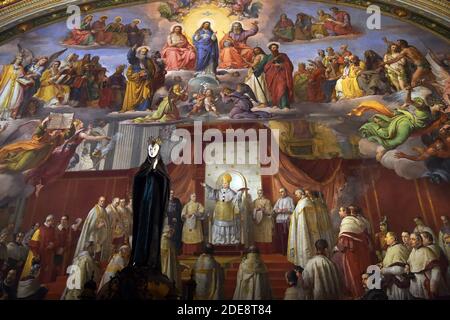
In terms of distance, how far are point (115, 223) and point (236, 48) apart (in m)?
4.63

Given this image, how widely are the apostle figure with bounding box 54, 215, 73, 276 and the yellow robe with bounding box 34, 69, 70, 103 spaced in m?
2.90

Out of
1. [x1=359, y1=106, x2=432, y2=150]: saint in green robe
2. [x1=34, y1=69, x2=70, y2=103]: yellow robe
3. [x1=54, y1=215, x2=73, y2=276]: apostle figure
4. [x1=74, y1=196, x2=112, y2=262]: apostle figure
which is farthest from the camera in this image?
[x1=34, y1=69, x2=70, y2=103]: yellow robe

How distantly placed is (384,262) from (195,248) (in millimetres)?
2967

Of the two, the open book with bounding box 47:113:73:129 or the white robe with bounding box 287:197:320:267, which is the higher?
the open book with bounding box 47:113:73:129

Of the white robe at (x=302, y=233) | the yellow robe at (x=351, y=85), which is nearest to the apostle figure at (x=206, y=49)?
the yellow robe at (x=351, y=85)

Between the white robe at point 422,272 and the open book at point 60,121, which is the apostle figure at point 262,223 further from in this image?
the open book at point 60,121

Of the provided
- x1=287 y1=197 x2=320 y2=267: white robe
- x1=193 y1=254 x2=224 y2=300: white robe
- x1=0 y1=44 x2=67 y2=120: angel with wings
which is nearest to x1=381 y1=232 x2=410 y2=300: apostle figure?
x1=287 y1=197 x2=320 y2=267: white robe

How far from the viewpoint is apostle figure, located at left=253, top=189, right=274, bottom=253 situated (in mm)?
9195

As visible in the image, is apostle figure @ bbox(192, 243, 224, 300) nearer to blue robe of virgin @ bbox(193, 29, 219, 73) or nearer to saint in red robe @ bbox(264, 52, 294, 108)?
saint in red robe @ bbox(264, 52, 294, 108)

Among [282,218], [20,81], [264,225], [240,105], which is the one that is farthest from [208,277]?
[20,81]

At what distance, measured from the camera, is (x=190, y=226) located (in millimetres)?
9352
